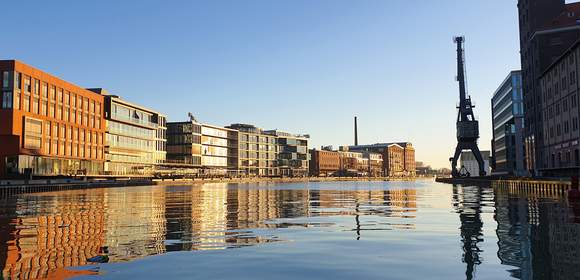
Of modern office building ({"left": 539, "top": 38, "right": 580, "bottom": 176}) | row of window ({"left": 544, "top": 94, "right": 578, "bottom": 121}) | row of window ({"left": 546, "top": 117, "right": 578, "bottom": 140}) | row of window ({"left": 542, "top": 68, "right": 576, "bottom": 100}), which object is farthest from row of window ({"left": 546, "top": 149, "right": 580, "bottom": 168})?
row of window ({"left": 542, "top": 68, "right": 576, "bottom": 100})

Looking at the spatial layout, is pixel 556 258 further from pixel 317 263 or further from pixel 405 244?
pixel 317 263

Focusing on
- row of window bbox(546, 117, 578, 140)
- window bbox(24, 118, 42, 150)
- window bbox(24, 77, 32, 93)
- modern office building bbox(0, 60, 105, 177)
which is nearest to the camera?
row of window bbox(546, 117, 578, 140)

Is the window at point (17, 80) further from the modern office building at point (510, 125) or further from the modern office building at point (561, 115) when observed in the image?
the modern office building at point (510, 125)

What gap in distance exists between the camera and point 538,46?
10219 centimetres

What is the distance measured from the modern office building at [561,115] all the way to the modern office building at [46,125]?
328 ft

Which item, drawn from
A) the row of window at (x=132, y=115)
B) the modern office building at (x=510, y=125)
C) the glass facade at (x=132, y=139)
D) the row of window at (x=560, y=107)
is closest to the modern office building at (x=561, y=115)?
the row of window at (x=560, y=107)

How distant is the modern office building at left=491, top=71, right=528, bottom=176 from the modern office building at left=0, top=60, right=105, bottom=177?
111 m

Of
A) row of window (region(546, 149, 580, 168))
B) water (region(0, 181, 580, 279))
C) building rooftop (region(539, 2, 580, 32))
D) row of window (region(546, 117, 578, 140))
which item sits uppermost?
building rooftop (region(539, 2, 580, 32))

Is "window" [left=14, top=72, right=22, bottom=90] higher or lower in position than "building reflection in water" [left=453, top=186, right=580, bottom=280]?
higher

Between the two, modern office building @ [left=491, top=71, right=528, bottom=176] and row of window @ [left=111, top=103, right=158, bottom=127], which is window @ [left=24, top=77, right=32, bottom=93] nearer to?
row of window @ [left=111, top=103, right=158, bottom=127]

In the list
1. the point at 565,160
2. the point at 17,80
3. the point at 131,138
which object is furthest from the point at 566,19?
the point at 131,138

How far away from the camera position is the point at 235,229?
22891 mm

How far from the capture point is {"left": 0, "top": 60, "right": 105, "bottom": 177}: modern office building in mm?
102688

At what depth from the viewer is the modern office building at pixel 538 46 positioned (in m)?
100
